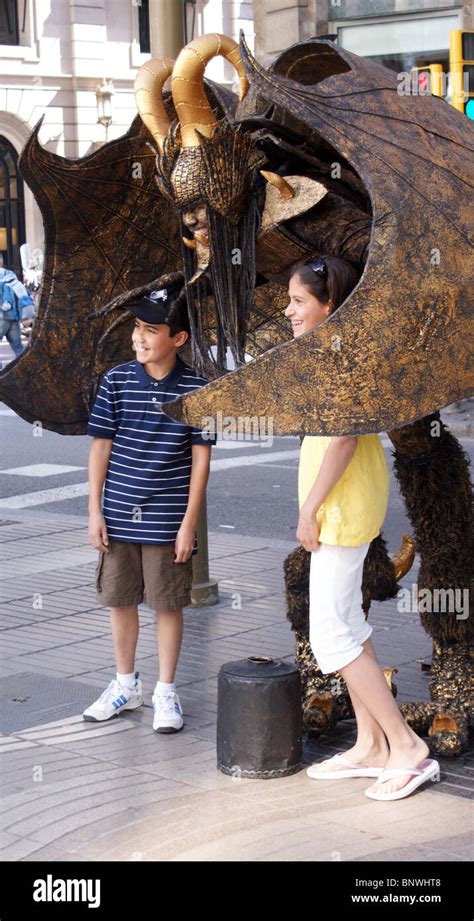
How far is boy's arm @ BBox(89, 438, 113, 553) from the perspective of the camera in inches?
205

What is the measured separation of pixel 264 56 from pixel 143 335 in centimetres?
1358

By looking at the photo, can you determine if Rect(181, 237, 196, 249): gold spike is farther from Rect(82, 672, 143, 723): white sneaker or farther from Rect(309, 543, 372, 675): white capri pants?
Rect(82, 672, 143, 723): white sneaker

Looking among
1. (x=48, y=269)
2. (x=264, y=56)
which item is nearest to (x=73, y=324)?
(x=48, y=269)

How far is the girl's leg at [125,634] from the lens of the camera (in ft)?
17.4

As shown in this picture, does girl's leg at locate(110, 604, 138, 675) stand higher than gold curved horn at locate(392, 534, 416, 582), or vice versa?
gold curved horn at locate(392, 534, 416, 582)

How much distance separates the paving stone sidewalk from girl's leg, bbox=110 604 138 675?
21 cm

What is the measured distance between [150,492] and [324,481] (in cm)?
102

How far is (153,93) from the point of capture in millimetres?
4285

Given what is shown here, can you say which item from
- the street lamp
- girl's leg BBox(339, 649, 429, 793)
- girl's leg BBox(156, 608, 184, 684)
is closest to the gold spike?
girl's leg BBox(339, 649, 429, 793)

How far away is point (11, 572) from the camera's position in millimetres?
8203

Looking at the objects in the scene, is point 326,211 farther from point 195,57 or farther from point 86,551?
point 86,551

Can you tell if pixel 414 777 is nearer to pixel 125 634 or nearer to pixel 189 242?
pixel 125 634
